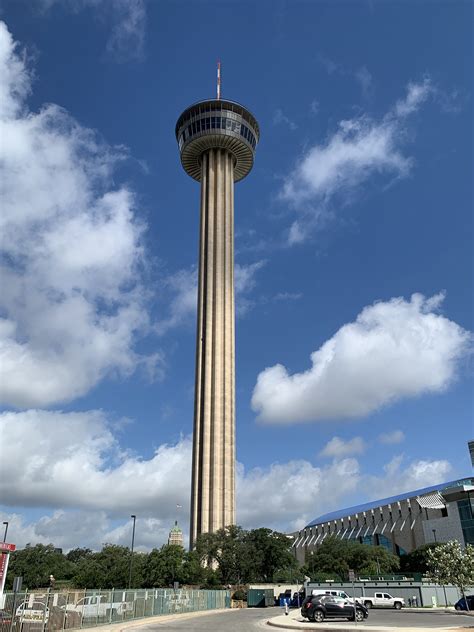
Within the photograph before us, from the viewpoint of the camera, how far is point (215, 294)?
384ft

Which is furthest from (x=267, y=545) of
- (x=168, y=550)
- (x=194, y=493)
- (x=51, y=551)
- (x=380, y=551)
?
(x=51, y=551)

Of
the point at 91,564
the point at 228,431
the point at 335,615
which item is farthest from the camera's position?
the point at 228,431

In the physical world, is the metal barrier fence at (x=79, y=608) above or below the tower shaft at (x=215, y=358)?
below

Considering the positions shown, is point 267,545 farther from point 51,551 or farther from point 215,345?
point 51,551

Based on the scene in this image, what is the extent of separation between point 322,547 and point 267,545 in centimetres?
3572

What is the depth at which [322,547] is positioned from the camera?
11712 cm

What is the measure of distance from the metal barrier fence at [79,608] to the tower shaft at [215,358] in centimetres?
5385

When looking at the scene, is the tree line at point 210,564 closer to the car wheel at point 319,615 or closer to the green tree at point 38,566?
the green tree at point 38,566

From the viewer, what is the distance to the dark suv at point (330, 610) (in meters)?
36.7

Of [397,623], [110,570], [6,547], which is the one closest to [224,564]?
[110,570]

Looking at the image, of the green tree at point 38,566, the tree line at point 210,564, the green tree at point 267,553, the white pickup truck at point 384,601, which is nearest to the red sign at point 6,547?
the white pickup truck at point 384,601

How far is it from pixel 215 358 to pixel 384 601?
6443 cm

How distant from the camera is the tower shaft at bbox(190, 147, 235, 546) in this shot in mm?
103250

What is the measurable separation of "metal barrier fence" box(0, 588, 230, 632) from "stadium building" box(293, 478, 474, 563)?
7561 centimetres
